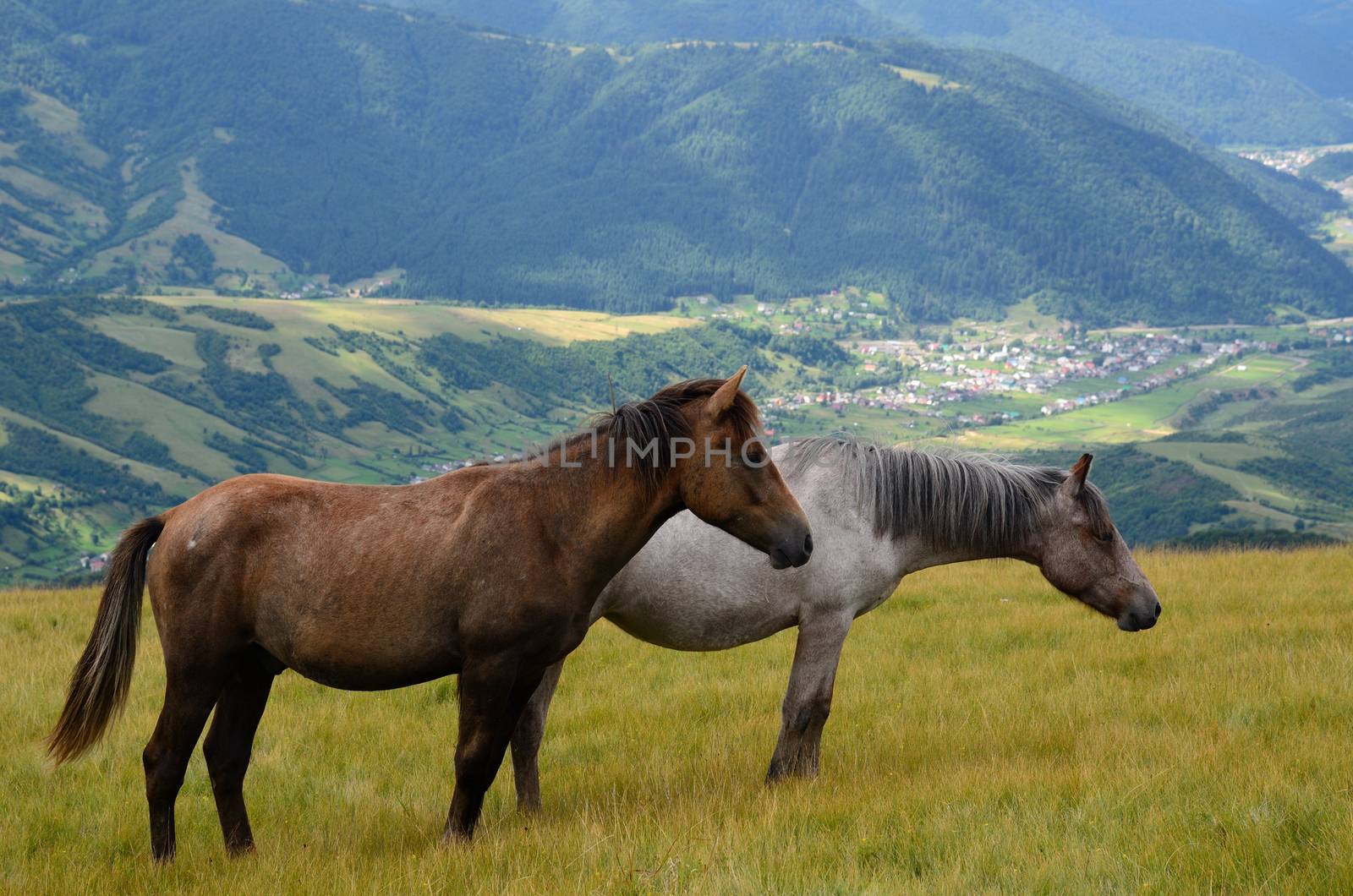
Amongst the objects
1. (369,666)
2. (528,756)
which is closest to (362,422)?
(528,756)

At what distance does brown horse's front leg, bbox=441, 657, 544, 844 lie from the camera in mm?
5797

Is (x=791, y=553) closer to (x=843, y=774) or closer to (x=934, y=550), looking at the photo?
(x=843, y=774)

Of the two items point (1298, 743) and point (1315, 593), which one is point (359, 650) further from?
point (1315, 593)

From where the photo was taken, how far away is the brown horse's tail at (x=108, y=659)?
636cm

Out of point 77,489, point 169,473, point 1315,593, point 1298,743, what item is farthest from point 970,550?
point 169,473

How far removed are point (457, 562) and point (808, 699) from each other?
2782 mm

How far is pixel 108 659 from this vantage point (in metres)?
6.40

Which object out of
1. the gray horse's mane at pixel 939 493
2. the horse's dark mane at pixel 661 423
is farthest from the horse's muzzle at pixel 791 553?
the gray horse's mane at pixel 939 493

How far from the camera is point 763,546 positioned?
584cm

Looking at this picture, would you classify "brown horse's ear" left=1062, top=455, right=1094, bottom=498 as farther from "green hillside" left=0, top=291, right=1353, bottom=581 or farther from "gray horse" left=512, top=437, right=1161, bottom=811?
"green hillside" left=0, top=291, right=1353, bottom=581

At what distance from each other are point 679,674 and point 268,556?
5.91 meters

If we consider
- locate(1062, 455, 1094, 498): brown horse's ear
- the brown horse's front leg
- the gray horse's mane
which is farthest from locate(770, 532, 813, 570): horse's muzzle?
locate(1062, 455, 1094, 498): brown horse's ear

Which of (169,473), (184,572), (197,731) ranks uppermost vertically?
(184,572)

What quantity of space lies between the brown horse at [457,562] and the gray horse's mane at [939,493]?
2120 mm
